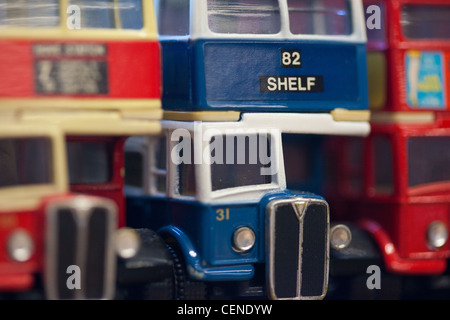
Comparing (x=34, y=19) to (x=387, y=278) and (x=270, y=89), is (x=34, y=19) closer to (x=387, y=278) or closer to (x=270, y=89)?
(x=270, y=89)

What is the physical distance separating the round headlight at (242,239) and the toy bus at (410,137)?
31.6 inches

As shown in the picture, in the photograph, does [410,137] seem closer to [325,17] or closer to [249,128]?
[325,17]

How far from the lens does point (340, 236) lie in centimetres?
730

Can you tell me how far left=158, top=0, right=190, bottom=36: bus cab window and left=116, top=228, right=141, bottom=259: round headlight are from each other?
1.48 metres

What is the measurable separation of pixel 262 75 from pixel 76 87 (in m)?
1.33

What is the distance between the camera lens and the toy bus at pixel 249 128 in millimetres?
6895

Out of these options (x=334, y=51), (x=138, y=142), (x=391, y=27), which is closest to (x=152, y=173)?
(x=138, y=142)

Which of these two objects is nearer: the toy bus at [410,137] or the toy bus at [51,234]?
the toy bus at [51,234]

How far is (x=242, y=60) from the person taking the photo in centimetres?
702

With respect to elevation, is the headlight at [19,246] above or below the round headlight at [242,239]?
above

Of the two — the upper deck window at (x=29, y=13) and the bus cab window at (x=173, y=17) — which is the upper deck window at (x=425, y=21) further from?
the upper deck window at (x=29, y=13)

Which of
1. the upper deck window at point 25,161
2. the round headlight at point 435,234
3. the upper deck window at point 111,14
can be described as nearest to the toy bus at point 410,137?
the round headlight at point 435,234

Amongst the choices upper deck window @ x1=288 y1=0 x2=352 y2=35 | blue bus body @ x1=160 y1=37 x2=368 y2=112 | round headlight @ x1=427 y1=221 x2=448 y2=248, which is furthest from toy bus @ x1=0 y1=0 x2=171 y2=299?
round headlight @ x1=427 y1=221 x2=448 y2=248

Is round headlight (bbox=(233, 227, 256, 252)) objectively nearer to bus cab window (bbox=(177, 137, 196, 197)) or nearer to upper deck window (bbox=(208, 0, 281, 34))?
bus cab window (bbox=(177, 137, 196, 197))
